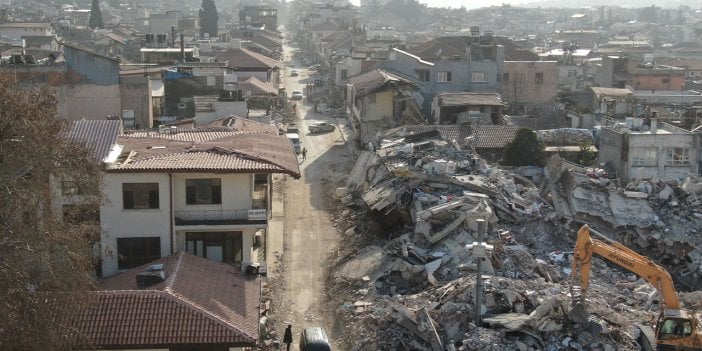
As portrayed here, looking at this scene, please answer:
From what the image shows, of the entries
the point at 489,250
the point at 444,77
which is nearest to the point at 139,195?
the point at 489,250

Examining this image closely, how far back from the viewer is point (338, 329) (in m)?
24.0

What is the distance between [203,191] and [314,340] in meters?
5.43

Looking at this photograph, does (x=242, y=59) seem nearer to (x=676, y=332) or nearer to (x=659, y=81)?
(x=659, y=81)

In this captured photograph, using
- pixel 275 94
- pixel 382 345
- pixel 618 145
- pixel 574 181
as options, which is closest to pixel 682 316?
pixel 382 345

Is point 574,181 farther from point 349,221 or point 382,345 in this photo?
point 382,345

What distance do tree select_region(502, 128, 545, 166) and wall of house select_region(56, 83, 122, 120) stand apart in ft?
54.9

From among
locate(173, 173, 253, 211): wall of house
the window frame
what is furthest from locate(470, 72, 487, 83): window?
locate(173, 173, 253, 211): wall of house

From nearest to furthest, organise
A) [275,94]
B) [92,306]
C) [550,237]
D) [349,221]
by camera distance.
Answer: [92,306]
[550,237]
[349,221]
[275,94]

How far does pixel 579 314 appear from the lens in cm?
2181

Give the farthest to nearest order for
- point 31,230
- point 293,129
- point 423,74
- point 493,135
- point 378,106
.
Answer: point 423,74 → point 293,129 → point 378,106 → point 493,135 → point 31,230

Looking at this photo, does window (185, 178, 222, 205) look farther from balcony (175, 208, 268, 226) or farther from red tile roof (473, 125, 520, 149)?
red tile roof (473, 125, 520, 149)

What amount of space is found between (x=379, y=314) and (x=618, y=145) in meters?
16.9

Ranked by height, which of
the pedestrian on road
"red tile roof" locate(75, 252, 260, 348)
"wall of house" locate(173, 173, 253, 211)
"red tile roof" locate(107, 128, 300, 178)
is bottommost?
the pedestrian on road

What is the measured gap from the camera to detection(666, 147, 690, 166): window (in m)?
35.8
